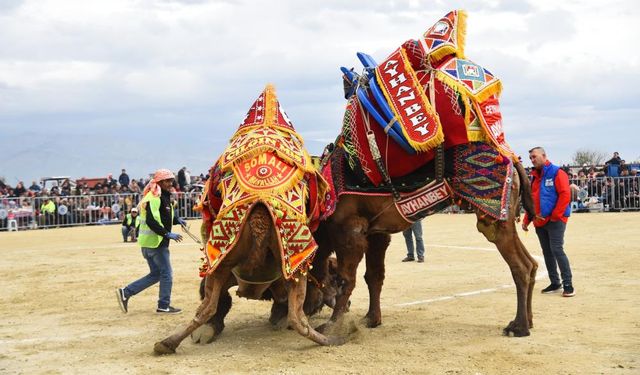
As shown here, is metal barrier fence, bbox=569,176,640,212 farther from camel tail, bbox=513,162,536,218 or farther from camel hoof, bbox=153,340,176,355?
→ camel hoof, bbox=153,340,176,355

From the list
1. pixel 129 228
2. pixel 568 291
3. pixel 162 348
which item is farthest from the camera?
pixel 129 228

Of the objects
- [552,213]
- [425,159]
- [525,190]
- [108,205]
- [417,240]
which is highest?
[425,159]

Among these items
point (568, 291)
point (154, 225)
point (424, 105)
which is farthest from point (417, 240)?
point (424, 105)

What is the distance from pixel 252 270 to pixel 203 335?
3.52 feet

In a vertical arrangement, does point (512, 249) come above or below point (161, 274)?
above

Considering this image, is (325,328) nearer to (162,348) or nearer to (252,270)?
(252,270)

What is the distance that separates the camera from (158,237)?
Answer: 32.3 ft

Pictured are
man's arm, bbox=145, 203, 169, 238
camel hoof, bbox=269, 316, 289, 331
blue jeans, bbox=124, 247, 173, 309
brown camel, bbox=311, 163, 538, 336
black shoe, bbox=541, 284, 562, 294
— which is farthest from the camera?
black shoe, bbox=541, 284, 562, 294

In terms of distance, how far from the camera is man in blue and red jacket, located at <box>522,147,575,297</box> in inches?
413

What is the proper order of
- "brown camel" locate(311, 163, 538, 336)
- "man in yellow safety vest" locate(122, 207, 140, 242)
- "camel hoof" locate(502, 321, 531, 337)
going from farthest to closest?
1. "man in yellow safety vest" locate(122, 207, 140, 242)
2. "brown camel" locate(311, 163, 538, 336)
3. "camel hoof" locate(502, 321, 531, 337)

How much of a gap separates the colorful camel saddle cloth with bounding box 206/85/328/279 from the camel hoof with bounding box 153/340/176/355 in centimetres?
82

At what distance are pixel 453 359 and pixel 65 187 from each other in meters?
31.6

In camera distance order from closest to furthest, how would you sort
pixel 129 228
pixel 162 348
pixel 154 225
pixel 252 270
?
pixel 162 348 < pixel 252 270 < pixel 154 225 < pixel 129 228

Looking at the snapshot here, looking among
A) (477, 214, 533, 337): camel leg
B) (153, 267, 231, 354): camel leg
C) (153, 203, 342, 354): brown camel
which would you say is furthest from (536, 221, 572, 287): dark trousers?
(153, 267, 231, 354): camel leg
